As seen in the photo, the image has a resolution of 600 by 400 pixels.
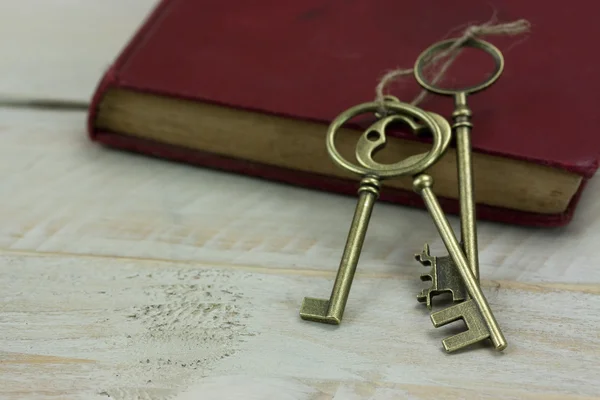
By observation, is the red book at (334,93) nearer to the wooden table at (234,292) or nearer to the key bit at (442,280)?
the wooden table at (234,292)

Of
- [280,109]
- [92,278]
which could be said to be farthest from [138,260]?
[280,109]

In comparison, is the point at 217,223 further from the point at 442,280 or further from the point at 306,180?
the point at 442,280

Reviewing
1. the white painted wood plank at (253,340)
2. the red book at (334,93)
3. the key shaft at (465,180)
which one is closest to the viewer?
the white painted wood plank at (253,340)

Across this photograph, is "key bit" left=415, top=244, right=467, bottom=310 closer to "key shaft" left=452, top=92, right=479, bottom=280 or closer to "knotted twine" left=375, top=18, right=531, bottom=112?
"key shaft" left=452, top=92, right=479, bottom=280

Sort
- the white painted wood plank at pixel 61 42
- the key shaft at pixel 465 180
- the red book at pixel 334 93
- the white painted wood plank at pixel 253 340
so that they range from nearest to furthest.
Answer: the white painted wood plank at pixel 253 340
the key shaft at pixel 465 180
the red book at pixel 334 93
the white painted wood plank at pixel 61 42

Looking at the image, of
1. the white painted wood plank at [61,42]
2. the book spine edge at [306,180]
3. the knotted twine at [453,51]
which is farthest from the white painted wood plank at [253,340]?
the white painted wood plank at [61,42]

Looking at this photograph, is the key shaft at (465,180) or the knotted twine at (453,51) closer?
the key shaft at (465,180)
